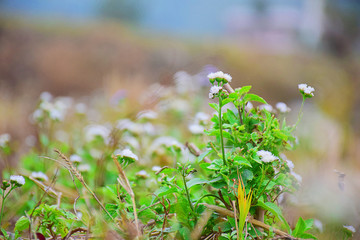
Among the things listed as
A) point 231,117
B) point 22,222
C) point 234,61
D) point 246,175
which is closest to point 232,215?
point 246,175

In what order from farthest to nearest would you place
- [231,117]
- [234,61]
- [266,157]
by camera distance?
[234,61]
[231,117]
[266,157]

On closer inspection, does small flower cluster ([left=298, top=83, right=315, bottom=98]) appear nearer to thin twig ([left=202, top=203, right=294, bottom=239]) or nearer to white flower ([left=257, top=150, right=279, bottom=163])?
white flower ([left=257, top=150, right=279, bottom=163])

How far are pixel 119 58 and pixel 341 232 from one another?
25.2ft

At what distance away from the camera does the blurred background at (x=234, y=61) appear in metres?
2.04

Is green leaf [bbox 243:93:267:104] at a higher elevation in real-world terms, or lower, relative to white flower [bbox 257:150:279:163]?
higher

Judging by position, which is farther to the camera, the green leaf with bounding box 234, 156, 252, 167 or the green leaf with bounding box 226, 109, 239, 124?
the green leaf with bounding box 226, 109, 239, 124

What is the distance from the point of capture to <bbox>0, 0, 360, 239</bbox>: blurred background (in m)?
2.04

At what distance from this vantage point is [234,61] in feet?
30.5

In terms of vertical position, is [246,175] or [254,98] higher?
[254,98]

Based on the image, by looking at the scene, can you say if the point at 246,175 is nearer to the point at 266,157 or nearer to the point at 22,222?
the point at 266,157

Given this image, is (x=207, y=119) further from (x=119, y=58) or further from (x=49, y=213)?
(x=119, y=58)

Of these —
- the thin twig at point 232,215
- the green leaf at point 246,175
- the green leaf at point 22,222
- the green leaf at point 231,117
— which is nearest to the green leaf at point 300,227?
the thin twig at point 232,215

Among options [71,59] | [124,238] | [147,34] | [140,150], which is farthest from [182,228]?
[147,34]

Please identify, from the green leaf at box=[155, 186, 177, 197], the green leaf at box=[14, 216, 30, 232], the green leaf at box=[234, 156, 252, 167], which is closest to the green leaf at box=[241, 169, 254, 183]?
the green leaf at box=[234, 156, 252, 167]
